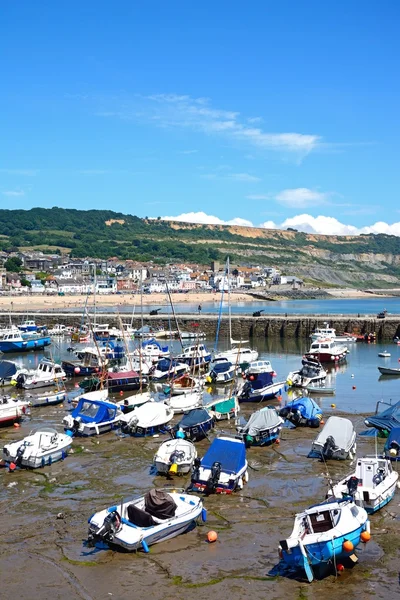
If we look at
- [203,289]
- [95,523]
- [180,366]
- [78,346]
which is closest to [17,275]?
[203,289]

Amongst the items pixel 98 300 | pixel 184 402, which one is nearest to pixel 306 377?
pixel 184 402

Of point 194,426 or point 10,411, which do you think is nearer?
point 194,426

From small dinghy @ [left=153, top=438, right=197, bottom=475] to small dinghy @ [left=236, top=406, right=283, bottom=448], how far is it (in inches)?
147

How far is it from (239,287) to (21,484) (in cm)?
17904

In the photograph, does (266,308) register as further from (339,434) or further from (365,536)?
(365,536)

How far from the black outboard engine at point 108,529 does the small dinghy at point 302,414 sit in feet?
46.6

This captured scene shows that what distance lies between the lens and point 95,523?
51.6 feet

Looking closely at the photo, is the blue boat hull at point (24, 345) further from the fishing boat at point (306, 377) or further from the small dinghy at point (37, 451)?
the small dinghy at point (37, 451)

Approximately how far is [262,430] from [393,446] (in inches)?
188

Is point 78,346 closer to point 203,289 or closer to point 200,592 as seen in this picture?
point 200,592

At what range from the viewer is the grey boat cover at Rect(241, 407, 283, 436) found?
24812mm

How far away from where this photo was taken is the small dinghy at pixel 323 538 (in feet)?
46.8

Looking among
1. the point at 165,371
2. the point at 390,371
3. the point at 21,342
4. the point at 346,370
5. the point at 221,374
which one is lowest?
the point at 346,370

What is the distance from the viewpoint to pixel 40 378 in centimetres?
3700
